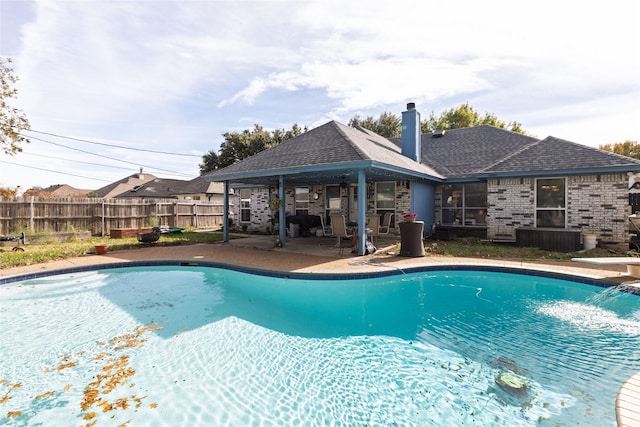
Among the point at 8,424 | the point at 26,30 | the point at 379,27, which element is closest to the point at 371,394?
the point at 8,424

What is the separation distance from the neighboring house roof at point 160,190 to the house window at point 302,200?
2191 centimetres

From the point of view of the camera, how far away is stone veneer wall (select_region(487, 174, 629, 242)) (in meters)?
9.59

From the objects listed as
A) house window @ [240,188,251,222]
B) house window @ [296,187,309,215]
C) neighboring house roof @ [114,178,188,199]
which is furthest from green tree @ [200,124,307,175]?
house window @ [296,187,309,215]

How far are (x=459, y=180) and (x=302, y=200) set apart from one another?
7.77 m

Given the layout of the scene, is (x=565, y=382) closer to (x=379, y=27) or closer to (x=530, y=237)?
(x=530, y=237)

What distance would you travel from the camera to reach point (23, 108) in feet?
37.6

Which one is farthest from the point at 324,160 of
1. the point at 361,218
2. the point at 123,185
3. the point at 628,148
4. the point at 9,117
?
the point at 123,185

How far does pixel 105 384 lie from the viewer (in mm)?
3258

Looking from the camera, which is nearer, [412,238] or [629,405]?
[629,405]

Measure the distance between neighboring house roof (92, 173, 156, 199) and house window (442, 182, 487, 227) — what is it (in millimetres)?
41550

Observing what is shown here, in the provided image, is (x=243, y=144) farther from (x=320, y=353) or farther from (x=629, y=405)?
(x=629, y=405)

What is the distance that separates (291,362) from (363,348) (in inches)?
41.7

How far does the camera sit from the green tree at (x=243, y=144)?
3052cm

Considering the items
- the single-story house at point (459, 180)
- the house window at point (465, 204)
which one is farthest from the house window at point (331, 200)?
the house window at point (465, 204)
